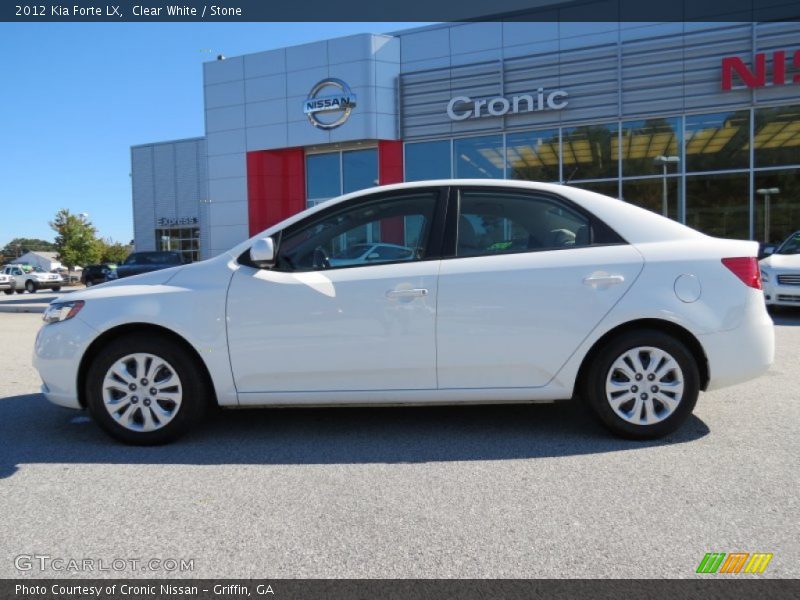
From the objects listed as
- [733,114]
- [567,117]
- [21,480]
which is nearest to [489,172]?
[567,117]

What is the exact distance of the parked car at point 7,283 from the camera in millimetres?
33906

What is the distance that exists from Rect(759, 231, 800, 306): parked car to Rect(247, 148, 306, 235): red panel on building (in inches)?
551

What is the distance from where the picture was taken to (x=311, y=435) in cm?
425

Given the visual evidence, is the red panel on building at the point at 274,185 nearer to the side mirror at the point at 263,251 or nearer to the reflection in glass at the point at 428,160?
the reflection in glass at the point at 428,160

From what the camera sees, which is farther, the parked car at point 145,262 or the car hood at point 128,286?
the parked car at point 145,262

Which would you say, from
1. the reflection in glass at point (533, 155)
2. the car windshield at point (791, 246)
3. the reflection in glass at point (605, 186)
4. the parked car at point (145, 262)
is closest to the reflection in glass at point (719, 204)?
the reflection in glass at point (605, 186)

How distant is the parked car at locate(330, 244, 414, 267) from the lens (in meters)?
4.03

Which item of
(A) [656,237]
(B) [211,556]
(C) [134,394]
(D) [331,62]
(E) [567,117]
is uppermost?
(D) [331,62]

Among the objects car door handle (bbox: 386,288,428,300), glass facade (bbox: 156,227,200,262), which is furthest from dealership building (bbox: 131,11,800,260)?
glass facade (bbox: 156,227,200,262)

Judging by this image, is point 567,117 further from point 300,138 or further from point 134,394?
point 134,394

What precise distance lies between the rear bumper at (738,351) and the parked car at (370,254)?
74.9 inches

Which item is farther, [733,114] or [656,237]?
[733,114]

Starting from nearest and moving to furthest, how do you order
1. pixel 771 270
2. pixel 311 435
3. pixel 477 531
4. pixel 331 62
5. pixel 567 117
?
1. pixel 477 531
2. pixel 311 435
3. pixel 771 270
4. pixel 567 117
5. pixel 331 62

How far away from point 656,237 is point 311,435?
259cm
